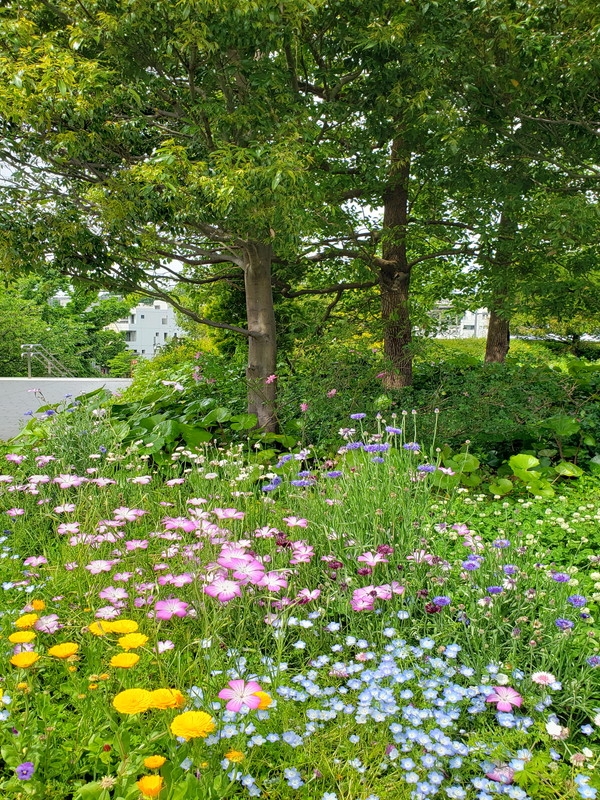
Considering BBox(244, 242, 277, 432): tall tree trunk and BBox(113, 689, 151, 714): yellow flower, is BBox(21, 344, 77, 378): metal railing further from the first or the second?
BBox(113, 689, 151, 714): yellow flower

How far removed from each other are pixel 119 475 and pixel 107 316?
31.1 meters

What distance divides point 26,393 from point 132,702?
458 inches

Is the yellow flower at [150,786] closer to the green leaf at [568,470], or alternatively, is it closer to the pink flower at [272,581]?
the pink flower at [272,581]

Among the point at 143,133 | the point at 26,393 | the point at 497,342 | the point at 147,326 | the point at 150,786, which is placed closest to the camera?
the point at 150,786

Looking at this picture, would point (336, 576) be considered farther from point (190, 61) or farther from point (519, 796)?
point (190, 61)

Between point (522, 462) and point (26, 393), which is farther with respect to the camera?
point (26, 393)

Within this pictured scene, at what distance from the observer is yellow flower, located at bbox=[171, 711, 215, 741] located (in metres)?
1.14

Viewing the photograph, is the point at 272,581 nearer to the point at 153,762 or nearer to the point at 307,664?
the point at 307,664

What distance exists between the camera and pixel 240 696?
137 centimetres

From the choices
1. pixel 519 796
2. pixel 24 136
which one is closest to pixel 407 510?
pixel 519 796

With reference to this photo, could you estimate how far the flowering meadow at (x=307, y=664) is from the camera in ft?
4.64

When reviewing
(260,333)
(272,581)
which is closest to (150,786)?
(272,581)

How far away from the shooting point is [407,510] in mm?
2611

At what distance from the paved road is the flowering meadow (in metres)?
7.05
